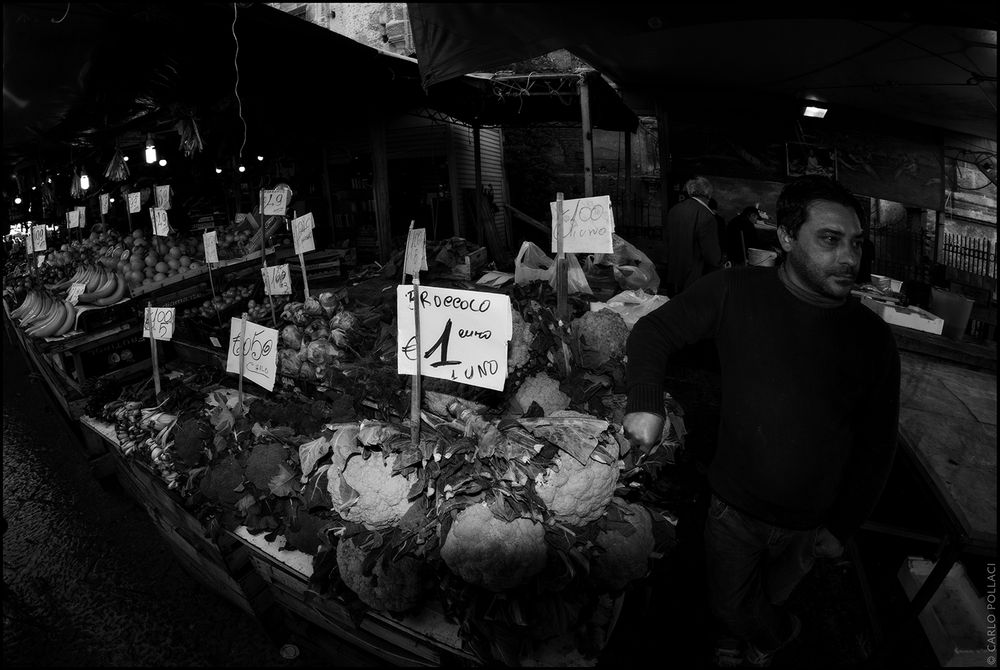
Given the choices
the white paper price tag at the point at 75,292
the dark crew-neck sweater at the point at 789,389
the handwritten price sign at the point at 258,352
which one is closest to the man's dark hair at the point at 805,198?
the dark crew-neck sweater at the point at 789,389

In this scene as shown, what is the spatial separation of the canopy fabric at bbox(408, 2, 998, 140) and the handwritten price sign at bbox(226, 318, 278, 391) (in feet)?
5.52

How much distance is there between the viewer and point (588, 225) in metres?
2.74

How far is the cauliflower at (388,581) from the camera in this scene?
1.71m

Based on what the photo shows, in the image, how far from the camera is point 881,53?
5.00 meters

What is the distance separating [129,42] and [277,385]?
2958 millimetres

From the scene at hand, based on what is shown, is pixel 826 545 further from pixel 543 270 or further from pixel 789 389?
pixel 543 270

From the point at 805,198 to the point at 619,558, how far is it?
1.56 m

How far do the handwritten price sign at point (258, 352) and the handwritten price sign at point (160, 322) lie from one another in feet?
2.61

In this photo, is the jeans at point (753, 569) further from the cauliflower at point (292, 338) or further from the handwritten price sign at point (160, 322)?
the handwritten price sign at point (160, 322)

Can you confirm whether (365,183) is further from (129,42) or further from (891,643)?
(891,643)

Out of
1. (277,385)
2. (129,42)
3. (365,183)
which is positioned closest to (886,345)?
(277,385)

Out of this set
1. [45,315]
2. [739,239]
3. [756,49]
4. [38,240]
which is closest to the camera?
[45,315]

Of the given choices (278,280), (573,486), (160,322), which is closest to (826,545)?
(573,486)

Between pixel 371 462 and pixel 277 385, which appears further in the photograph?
pixel 277 385
